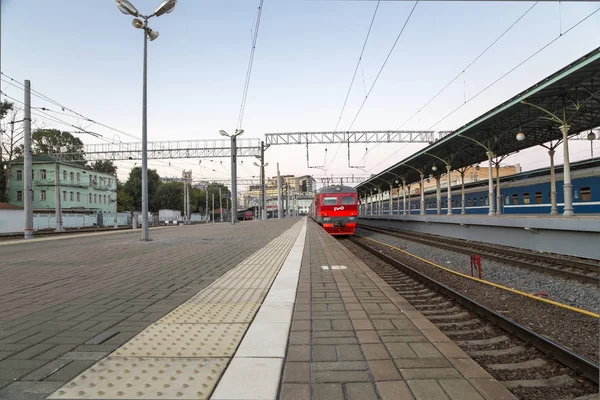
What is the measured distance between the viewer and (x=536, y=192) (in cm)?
2278

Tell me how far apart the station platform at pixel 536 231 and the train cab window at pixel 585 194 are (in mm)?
3138

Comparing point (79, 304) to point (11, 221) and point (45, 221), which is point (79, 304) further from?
point (45, 221)

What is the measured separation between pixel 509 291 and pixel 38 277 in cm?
910

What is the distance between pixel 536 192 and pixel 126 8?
2353cm

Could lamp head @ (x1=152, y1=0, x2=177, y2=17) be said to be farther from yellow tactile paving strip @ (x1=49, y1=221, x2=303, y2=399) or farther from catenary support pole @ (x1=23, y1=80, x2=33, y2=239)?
yellow tactile paving strip @ (x1=49, y1=221, x2=303, y2=399)

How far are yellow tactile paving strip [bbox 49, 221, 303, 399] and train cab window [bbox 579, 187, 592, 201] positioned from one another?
20.1 meters

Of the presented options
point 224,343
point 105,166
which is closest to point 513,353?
point 224,343

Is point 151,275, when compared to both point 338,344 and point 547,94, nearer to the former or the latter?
point 338,344

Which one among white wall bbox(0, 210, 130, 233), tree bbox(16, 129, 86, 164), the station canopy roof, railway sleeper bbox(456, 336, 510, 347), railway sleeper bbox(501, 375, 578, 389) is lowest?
railway sleeper bbox(456, 336, 510, 347)

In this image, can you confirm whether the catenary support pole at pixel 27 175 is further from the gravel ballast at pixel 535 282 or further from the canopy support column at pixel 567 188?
the canopy support column at pixel 567 188

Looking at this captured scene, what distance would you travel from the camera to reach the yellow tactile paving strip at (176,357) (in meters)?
2.51

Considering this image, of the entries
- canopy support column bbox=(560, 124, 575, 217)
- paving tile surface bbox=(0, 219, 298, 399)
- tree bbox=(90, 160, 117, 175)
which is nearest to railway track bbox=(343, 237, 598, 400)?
paving tile surface bbox=(0, 219, 298, 399)

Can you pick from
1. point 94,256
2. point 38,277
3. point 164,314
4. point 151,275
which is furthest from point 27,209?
point 164,314

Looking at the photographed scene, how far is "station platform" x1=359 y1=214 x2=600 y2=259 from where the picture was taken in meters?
11.7
